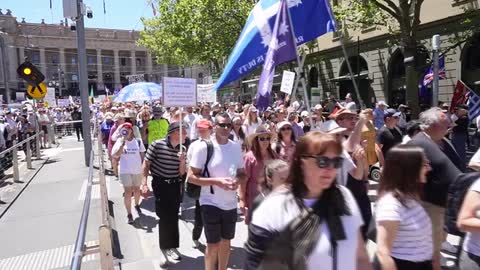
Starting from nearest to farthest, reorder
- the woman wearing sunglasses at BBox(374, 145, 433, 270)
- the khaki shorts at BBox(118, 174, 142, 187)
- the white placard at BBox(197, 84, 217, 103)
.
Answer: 1. the woman wearing sunglasses at BBox(374, 145, 433, 270)
2. the khaki shorts at BBox(118, 174, 142, 187)
3. the white placard at BBox(197, 84, 217, 103)

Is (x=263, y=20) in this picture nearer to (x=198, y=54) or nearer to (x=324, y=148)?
(x=324, y=148)

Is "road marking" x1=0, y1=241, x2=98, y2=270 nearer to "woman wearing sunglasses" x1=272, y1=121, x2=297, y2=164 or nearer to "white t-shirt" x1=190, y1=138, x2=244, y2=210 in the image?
"white t-shirt" x1=190, y1=138, x2=244, y2=210

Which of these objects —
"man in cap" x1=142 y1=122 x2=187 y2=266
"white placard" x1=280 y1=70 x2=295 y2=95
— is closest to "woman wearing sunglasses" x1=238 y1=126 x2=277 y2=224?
"man in cap" x1=142 y1=122 x2=187 y2=266

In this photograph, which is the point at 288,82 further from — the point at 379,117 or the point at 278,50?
the point at 278,50

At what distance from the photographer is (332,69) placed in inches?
1235

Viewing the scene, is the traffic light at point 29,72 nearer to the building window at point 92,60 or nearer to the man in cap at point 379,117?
the man in cap at point 379,117

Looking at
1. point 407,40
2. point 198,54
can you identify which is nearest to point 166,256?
point 407,40

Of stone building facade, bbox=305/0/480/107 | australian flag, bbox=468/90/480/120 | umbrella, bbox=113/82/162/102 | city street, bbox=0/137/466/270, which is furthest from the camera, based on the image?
umbrella, bbox=113/82/162/102

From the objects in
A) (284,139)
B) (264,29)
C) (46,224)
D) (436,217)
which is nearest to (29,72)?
(46,224)

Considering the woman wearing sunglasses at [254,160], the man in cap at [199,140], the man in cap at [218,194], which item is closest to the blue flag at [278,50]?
the man in cap at [199,140]

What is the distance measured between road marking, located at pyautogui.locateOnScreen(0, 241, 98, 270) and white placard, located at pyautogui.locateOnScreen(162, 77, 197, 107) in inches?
93.9

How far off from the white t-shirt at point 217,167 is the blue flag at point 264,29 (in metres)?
2.05

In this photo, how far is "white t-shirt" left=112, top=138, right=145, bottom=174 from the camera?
7.60m

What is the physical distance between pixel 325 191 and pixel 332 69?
30.0 meters
